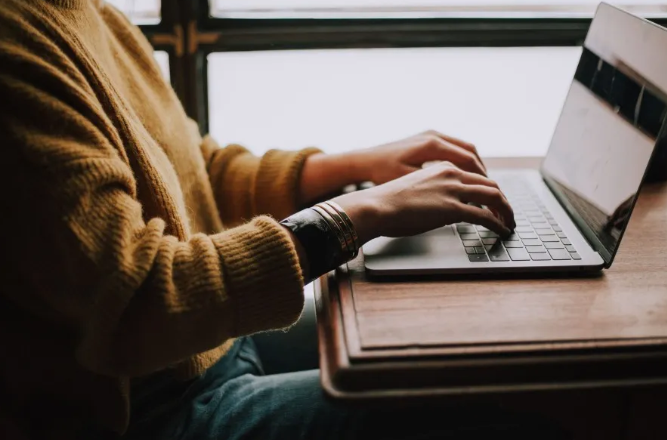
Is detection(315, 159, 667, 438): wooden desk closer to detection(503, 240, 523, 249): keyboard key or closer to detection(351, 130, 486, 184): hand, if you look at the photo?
detection(503, 240, 523, 249): keyboard key

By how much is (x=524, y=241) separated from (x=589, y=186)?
161mm

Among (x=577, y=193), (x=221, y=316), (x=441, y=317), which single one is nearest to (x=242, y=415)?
(x=221, y=316)

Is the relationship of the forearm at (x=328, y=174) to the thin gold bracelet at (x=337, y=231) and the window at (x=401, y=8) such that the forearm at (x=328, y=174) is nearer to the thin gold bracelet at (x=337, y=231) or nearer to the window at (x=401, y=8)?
the thin gold bracelet at (x=337, y=231)

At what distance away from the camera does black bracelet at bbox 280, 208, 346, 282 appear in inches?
28.1

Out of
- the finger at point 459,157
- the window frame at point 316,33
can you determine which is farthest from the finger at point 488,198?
the window frame at point 316,33

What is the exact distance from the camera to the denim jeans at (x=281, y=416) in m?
0.71

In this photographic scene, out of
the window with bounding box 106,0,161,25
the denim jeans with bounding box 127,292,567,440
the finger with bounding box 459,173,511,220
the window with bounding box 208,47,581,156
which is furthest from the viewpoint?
the window with bounding box 208,47,581,156

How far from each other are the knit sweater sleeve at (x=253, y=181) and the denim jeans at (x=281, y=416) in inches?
10.4

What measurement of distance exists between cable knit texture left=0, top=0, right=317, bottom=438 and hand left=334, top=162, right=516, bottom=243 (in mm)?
130

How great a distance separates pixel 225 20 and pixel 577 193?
0.80 meters

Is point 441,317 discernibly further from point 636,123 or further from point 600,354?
point 636,123

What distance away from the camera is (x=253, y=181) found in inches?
40.5

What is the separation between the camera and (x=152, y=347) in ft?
2.07

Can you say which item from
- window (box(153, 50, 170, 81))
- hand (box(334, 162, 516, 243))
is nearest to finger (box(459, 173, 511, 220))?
hand (box(334, 162, 516, 243))
